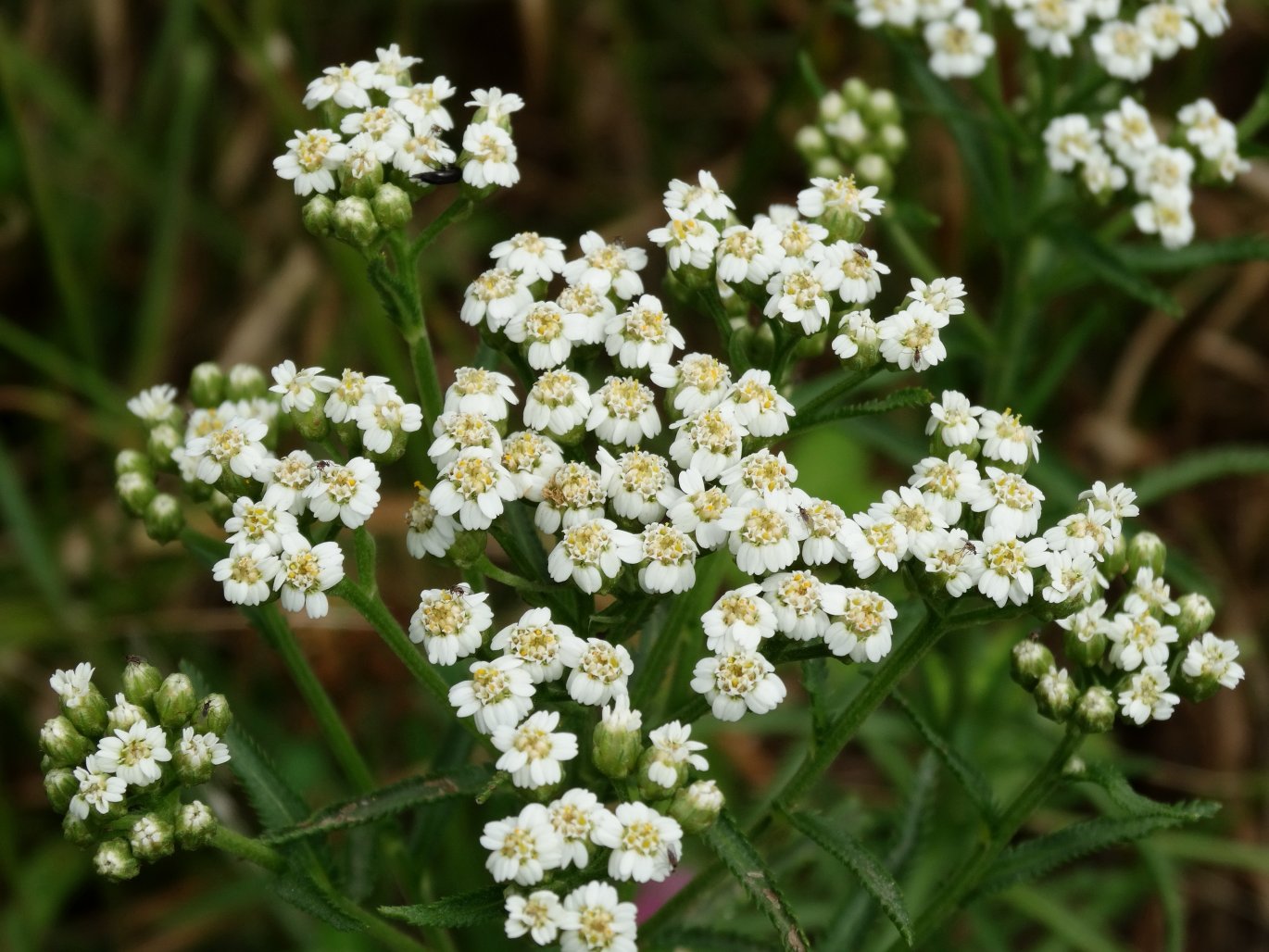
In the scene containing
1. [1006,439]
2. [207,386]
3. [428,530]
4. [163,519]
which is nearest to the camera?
[428,530]

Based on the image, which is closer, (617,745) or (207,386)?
(617,745)

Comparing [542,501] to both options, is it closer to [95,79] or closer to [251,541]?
[251,541]

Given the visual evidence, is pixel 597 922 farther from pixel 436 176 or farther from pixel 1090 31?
pixel 1090 31

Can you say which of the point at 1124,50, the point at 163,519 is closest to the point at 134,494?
the point at 163,519

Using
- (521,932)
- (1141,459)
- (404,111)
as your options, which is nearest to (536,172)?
(1141,459)

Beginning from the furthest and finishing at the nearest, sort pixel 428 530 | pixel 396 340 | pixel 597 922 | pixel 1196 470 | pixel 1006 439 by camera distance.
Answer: pixel 396 340 < pixel 1196 470 < pixel 1006 439 < pixel 428 530 < pixel 597 922

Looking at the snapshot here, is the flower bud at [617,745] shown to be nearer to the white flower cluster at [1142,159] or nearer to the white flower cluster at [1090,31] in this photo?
the white flower cluster at [1142,159]
